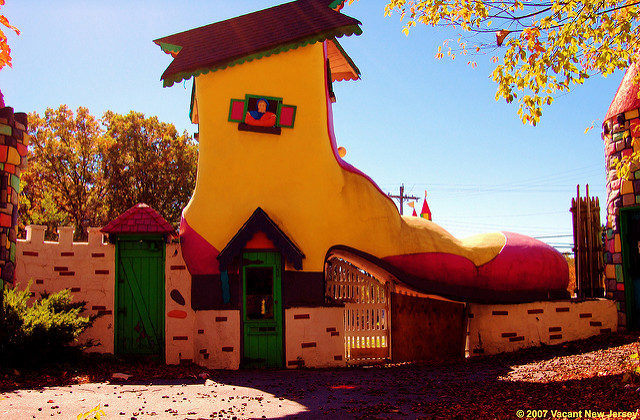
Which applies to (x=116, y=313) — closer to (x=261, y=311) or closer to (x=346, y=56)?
(x=261, y=311)

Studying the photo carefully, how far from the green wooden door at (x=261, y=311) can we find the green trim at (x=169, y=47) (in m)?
4.04

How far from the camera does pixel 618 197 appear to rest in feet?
32.1

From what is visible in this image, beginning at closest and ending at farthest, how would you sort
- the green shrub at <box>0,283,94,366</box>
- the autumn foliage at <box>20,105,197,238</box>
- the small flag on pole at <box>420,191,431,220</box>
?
the green shrub at <box>0,283,94,366</box>
the small flag on pole at <box>420,191,431,220</box>
the autumn foliage at <box>20,105,197,238</box>

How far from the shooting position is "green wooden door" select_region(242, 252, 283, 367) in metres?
9.04

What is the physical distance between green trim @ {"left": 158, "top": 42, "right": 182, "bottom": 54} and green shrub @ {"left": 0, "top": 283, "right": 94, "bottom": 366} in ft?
15.8

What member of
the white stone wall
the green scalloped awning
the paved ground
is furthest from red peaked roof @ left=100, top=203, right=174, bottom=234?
the white stone wall

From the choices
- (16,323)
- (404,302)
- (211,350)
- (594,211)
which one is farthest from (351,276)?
(16,323)

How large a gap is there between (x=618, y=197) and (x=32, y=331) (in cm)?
991

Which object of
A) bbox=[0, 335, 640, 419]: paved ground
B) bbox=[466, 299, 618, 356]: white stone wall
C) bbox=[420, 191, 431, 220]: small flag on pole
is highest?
bbox=[420, 191, 431, 220]: small flag on pole

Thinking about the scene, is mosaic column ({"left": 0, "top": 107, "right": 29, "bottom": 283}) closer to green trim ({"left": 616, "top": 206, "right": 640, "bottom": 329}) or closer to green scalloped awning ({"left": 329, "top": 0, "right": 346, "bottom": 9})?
green scalloped awning ({"left": 329, "top": 0, "right": 346, "bottom": 9})

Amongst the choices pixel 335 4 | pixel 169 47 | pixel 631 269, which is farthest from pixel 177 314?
pixel 631 269

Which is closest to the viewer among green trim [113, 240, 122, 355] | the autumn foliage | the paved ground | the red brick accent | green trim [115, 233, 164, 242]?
the paved ground

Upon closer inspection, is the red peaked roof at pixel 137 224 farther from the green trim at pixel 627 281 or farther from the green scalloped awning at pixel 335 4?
the green trim at pixel 627 281

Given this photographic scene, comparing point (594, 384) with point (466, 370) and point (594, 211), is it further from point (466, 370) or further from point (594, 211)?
point (594, 211)
